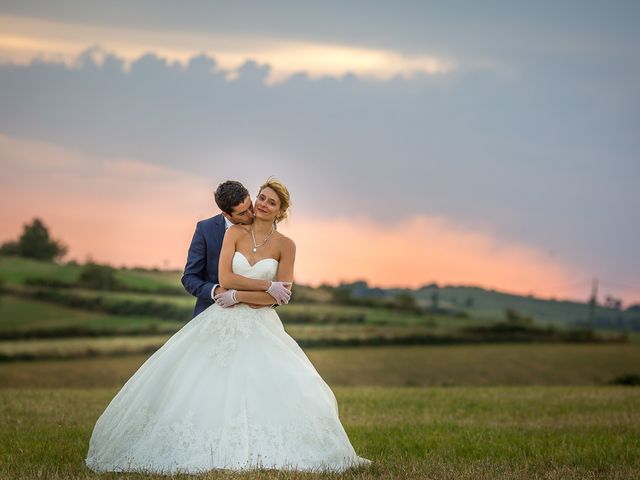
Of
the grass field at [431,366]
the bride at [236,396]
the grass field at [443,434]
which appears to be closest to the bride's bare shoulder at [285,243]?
the bride at [236,396]

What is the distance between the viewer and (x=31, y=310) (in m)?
62.2

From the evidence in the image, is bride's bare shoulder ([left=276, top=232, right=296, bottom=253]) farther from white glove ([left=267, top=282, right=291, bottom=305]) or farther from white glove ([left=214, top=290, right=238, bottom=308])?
white glove ([left=214, top=290, right=238, bottom=308])

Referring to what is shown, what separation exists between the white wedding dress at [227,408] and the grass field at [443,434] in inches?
13.5

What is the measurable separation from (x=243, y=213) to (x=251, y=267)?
62cm

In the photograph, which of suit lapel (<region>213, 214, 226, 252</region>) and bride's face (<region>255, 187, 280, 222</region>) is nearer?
bride's face (<region>255, 187, 280, 222</region>)

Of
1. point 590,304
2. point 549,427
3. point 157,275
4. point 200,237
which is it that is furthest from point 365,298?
point 200,237

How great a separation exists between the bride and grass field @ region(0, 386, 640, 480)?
0.35 meters

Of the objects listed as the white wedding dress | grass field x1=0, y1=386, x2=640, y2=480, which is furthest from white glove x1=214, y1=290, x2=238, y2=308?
grass field x1=0, y1=386, x2=640, y2=480

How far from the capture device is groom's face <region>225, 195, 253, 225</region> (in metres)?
11.7

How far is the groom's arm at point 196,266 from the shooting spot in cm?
1249

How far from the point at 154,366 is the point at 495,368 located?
130 feet

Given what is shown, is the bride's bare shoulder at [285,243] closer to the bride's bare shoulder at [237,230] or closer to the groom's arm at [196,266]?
the bride's bare shoulder at [237,230]

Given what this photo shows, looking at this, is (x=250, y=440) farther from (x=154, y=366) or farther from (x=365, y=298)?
(x=365, y=298)

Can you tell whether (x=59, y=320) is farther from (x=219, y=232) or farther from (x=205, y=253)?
(x=219, y=232)
